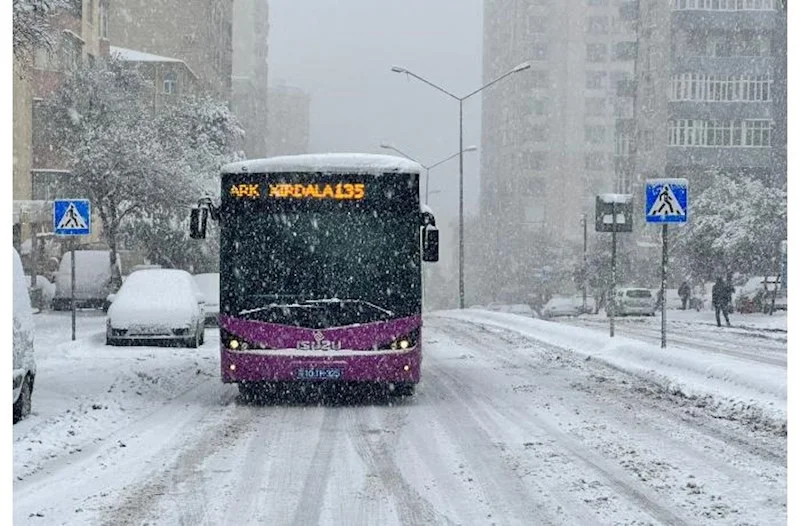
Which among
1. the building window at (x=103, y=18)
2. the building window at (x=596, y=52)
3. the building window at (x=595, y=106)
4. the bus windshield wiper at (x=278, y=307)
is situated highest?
the building window at (x=596, y=52)

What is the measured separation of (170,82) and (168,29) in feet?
71.1

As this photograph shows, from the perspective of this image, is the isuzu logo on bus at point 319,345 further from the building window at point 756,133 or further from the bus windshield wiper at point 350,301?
the building window at point 756,133

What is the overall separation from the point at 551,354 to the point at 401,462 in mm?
13410

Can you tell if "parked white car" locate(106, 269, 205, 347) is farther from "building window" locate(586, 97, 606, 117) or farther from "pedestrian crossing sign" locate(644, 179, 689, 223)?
"building window" locate(586, 97, 606, 117)

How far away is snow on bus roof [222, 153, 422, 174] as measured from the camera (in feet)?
46.0

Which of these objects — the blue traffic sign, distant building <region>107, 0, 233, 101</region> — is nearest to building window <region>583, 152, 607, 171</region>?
distant building <region>107, 0, 233, 101</region>

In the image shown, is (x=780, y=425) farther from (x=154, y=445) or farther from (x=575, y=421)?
(x=154, y=445)

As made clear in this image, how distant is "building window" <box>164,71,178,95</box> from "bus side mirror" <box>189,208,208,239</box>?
254 ft

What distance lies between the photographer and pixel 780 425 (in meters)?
12.2

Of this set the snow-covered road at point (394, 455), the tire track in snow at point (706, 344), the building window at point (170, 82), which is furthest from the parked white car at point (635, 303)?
the building window at point (170, 82)

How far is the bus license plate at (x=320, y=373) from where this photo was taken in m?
13.4

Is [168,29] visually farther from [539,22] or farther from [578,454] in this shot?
[578,454]

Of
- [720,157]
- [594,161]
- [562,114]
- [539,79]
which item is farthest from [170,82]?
[539,79]

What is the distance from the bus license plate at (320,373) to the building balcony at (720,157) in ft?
234
